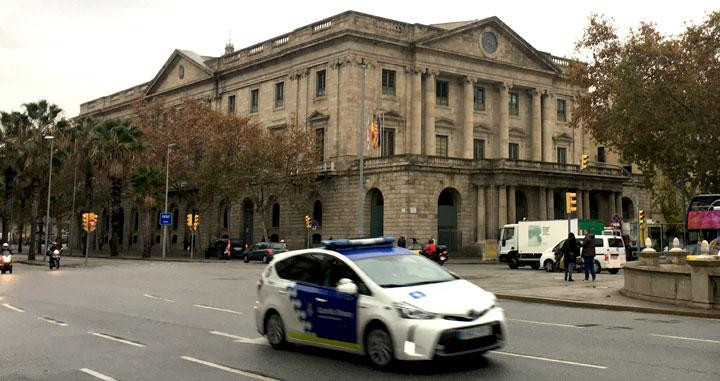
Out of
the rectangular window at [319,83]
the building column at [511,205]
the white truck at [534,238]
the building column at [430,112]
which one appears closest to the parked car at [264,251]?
the white truck at [534,238]

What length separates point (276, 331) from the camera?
32.7 feet

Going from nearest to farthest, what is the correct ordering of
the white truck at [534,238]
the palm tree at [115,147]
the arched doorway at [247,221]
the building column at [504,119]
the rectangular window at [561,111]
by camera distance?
the white truck at [534,238]
the palm tree at [115,147]
the building column at [504,119]
the arched doorway at [247,221]
the rectangular window at [561,111]

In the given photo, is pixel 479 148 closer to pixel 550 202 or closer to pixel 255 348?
pixel 550 202

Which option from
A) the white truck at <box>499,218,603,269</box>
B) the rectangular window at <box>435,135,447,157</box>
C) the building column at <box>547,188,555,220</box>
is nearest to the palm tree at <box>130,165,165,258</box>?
→ the rectangular window at <box>435,135,447,157</box>

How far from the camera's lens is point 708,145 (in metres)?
29.2

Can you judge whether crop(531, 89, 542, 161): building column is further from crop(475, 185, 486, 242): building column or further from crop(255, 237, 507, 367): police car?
crop(255, 237, 507, 367): police car

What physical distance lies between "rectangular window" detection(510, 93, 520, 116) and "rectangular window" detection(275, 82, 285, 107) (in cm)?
2058

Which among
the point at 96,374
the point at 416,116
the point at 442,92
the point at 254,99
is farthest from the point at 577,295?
the point at 254,99

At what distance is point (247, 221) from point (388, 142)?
1593cm

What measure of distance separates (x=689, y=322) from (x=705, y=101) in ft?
57.8

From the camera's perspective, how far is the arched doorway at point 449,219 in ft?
168

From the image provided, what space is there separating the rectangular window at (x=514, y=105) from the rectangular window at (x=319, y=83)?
18.0 m

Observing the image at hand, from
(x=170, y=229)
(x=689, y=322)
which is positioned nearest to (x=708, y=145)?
(x=689, y=322)

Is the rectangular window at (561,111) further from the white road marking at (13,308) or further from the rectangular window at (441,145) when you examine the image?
the white road marking at (13,308)
